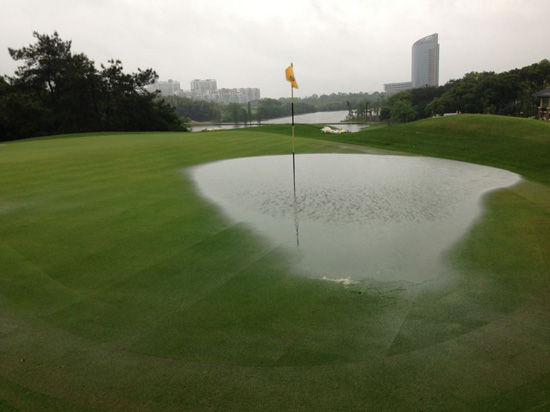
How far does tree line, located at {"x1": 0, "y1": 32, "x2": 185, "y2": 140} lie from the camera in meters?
53.0

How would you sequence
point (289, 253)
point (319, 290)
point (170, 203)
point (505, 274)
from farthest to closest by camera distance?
point (170, 203) < point (289, 253) < point (505, 274) < point (319, 290)

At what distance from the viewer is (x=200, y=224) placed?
→ 27.6 ft

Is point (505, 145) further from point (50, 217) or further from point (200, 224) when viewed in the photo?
point (50, 217)

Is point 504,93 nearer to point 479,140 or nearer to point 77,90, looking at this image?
point 479,140

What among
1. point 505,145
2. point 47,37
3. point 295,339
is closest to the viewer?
point 295,339

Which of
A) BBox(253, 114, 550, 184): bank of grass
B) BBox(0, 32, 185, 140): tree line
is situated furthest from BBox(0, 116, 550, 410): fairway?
BBox(0, 32, 185, 140): tree line

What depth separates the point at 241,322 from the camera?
15.2 ft

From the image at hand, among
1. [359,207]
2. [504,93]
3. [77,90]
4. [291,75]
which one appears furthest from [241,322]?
[504,93]

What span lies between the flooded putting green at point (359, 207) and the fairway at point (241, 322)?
1.46 ft

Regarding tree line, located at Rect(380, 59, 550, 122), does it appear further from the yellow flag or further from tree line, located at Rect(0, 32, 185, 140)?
the yellow flag

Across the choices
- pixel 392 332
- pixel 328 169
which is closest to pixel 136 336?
pixel 392 332

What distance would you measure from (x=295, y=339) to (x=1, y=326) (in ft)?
11.8

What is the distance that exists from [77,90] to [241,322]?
59435 mm

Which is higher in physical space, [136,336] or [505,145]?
[505,145]
